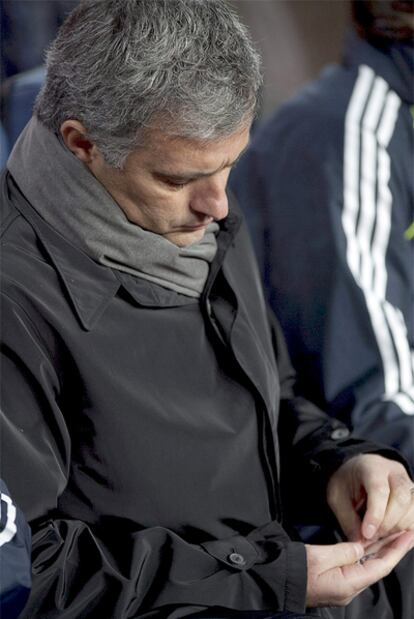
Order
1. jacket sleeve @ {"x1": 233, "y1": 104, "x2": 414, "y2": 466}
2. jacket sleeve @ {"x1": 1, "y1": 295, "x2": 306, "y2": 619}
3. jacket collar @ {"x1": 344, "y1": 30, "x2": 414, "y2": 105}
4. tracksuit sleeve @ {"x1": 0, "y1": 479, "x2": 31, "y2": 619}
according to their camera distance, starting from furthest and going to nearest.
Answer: jacket collar @ {"x1": 344, "y1": 30, "x2": 414, "y2": 105}
jacket sleeve @ {"x1": 233, "y1": 104, "x2": 414, "y2": 466}
jacket sleeve @ {"x1": 1, "y1": 295, "x2": 306, "y2": 619}
tracksuit sleeve @ {"x1": 0, "y1": 479, "x2": 31, "y2": 619}

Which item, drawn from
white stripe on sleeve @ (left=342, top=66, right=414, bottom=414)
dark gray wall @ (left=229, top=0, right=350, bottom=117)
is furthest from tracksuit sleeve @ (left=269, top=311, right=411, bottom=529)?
dark gray wall @ (left=229, top=0, right=350, bottom=117)

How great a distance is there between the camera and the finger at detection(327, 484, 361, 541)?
1.59 metres

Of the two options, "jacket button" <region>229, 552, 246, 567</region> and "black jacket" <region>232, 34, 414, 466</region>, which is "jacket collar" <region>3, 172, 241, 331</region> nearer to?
"jacket button" <region>229, 552, 246, 567</region>

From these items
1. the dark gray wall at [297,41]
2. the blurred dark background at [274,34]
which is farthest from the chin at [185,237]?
the dark gray wall at [297,41]

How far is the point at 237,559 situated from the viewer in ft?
4.64

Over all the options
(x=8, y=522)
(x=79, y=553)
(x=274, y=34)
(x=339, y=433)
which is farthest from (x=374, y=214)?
(x=274, y=34)

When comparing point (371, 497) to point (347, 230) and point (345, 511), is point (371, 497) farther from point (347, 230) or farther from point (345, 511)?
point (347, 230)

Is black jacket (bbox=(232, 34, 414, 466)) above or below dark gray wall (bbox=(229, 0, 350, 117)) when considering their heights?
above

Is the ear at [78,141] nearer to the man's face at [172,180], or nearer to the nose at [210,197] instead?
the man's face at [172,180]

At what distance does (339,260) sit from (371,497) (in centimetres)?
62

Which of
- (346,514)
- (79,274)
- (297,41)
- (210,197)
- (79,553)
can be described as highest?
(210,197)

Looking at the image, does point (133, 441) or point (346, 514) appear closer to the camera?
point (133, 441)

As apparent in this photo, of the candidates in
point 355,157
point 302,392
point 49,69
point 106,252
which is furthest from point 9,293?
point 355,157

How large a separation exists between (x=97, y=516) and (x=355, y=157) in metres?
1.05
